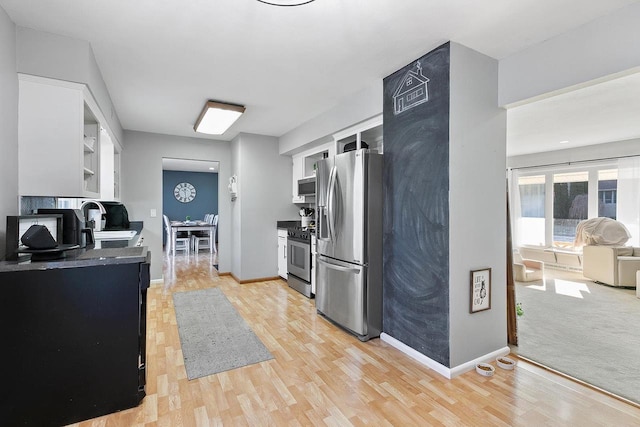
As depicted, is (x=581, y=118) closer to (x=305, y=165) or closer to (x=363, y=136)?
(x=363, y=136)

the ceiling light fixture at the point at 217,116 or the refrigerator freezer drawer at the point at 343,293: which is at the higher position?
the ceiling light fixture at the point at 217,116

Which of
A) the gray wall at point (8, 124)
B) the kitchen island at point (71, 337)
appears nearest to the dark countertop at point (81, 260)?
the kitchen island at point (71, 337)

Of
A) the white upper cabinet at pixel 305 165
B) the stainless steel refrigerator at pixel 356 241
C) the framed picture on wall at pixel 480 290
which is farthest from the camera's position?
the white upper cabinet at pixel 305 165

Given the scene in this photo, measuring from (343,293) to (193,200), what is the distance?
8.24 metres

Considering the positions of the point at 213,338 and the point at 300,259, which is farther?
the point at 300,259

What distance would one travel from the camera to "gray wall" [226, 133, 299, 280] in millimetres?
4988

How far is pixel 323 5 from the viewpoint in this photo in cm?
182

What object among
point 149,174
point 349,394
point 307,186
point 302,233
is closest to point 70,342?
point 349,394

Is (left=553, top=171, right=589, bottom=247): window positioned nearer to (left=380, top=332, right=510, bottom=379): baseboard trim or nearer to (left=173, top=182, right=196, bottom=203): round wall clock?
(left=380, top=332, right=510, bottom=379): baseboard trim

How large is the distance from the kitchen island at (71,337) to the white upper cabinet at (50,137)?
0.55 meters

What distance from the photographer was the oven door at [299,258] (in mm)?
4234

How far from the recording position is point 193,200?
998 centimetres

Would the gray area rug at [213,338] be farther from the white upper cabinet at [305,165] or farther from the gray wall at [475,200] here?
the white upper cabinet at [305,165]

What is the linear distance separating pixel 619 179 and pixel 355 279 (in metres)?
5.71
